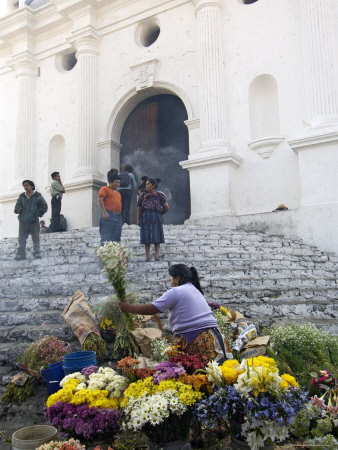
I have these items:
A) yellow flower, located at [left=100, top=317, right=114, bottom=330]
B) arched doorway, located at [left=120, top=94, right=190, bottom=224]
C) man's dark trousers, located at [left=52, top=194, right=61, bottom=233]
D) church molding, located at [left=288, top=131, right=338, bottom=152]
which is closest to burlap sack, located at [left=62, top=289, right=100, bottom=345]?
A: yellow flower, located at [left=100, top=317, right=114, bottom=330]

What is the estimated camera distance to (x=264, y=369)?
9.07 ft

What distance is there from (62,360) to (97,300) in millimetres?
1649

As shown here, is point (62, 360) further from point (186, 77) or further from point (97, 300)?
point (186, 77)

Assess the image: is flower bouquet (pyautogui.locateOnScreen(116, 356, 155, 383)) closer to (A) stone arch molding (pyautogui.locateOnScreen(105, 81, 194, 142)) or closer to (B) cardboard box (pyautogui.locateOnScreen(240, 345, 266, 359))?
(B) cardboard box (pyautogui.locateOnScreen(240, 345, 266, 359))

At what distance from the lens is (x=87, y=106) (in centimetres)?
1542

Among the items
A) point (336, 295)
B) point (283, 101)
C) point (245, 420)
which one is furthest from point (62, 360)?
point (283, 101)

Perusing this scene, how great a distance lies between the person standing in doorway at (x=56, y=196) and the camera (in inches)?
473

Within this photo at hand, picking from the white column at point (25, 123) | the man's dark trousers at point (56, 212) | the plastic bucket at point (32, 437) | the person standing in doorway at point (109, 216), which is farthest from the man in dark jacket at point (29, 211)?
the white column at point (25, 123)

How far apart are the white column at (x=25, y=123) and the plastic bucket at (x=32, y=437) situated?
14.8m

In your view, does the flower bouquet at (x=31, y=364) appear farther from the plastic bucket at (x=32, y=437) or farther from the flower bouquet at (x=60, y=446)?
the flower bouquet at (x=60, y=446)

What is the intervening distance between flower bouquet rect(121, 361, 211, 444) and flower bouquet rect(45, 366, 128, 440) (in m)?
0.21

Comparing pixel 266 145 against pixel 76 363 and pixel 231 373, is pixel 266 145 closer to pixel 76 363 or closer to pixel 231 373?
pixel 76 363

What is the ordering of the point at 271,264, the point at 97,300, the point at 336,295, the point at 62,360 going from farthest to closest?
the point at 271,264
the point at 336,295
the point at 97,300
the point at 62,360

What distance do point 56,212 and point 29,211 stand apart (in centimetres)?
437
